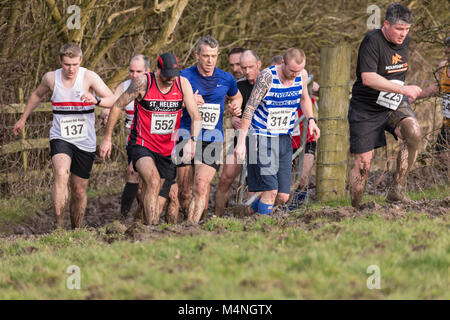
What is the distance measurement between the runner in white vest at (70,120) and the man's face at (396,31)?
11.0ft

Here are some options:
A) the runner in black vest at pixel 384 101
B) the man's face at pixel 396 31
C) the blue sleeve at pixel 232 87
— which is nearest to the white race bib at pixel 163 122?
the blue sleeve at pixel 232 87

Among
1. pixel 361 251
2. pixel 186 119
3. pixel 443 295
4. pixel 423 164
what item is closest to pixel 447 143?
pixel 423 164

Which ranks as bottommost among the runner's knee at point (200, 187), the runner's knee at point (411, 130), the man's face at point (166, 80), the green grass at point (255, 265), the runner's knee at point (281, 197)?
the green grass at point (255, 265)

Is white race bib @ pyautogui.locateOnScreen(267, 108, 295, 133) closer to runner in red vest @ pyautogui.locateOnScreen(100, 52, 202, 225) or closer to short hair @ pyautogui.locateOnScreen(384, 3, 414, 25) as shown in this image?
runner in red vest @ pyautogui.locateOnScreen(100, 52, 202, 225)

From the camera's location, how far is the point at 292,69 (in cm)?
831

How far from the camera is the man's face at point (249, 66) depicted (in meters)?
9.78

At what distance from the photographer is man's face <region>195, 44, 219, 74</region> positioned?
879 cm

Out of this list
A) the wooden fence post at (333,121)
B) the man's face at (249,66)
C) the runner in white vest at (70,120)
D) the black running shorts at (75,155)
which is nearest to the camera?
the runner in white vest at (70,120)

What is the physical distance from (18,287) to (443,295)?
2.93 meters

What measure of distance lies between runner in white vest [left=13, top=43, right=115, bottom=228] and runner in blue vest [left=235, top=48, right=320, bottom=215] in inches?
72.0

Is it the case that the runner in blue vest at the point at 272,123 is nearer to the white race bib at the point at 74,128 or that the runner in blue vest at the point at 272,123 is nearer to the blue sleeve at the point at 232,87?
the blue sleeve at the point at 232,87

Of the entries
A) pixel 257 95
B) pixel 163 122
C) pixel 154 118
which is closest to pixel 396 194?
pixel 257 95

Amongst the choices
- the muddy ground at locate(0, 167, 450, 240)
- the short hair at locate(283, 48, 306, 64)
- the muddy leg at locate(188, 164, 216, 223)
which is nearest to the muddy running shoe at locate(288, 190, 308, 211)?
the muddy ground at locate(0, 167, 450, 240)

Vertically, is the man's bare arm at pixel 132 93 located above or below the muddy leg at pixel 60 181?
above
